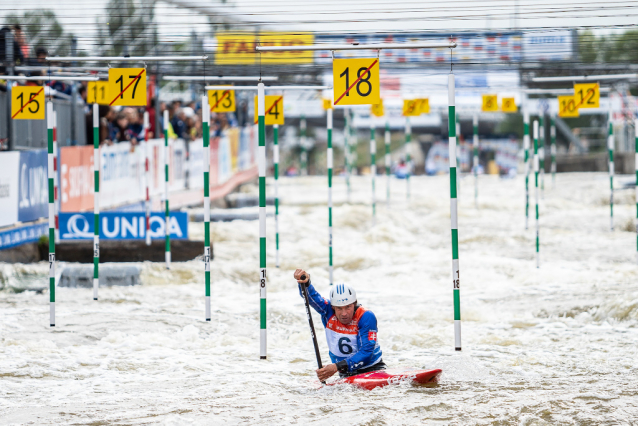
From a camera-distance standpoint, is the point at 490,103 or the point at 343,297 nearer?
the point at 343,297

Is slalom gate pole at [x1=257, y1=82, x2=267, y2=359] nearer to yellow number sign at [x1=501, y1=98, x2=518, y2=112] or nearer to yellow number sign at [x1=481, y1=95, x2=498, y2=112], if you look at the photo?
yellow number sign at [x1=481, y1=95, x2=498, y2=112]

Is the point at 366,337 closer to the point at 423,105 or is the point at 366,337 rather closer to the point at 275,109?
the point at 275,109

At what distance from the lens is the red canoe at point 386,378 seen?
6547mm

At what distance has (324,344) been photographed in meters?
8.83

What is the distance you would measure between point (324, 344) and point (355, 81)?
2.86 m

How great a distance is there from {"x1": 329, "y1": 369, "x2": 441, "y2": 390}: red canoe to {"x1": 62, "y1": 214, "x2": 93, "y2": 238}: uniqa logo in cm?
635

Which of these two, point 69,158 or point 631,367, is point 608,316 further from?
point 69,158

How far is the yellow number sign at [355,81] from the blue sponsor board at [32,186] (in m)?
6.80

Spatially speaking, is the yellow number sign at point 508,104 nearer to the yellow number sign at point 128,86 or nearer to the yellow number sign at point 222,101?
the yellow number sign at point 222,101

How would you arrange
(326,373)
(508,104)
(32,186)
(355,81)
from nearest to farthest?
(326,373), (355,81), (32,186), (508,104)

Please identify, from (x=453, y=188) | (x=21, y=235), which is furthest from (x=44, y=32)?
(x=453, y=188)

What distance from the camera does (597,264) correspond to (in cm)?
1413

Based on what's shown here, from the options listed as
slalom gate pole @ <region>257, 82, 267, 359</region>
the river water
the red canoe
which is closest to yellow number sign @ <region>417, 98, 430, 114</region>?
the river water

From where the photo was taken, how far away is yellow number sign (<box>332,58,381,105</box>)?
24.0ft
